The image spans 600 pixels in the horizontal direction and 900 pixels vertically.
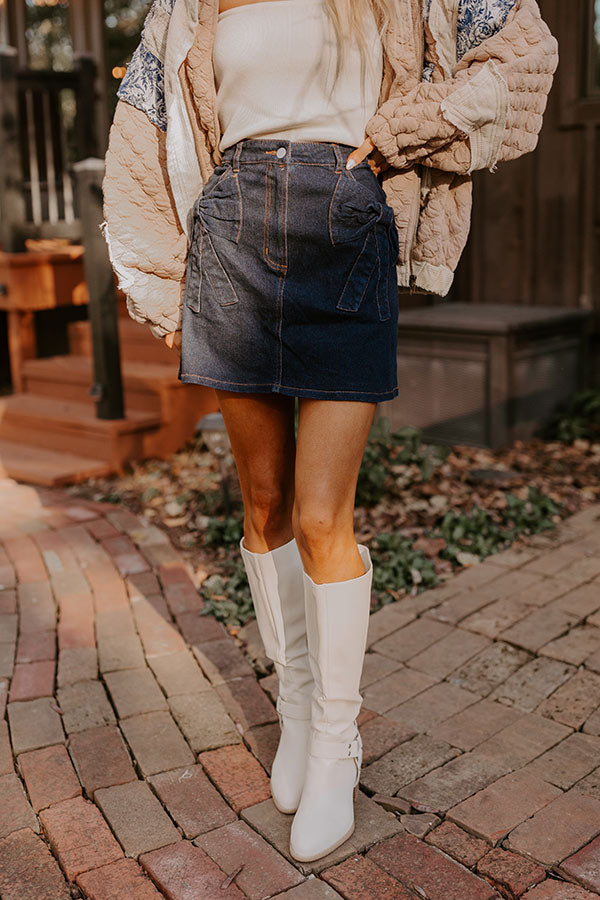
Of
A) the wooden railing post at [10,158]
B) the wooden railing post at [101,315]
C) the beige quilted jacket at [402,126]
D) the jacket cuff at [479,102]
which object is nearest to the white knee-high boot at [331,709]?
the beige quilted jacket at [402,126]

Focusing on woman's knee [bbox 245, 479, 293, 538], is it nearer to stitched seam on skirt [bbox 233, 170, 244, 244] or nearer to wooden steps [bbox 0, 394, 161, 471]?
stitched seam on skirt [bbox 233, 170, 244, 244]

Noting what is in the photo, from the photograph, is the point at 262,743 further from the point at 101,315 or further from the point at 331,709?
the point at 101,315

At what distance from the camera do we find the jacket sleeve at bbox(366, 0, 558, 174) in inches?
65.1

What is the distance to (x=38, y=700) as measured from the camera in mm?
2512

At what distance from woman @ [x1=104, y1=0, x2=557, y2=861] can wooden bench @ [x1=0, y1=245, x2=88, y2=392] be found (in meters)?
4.29

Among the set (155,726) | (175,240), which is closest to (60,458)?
(155,726)

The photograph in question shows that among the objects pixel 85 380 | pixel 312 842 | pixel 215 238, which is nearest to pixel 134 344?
pixel 85 380

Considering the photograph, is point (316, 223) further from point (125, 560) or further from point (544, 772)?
point (125, 560)

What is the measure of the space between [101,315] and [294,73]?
338 cm

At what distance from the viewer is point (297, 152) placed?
5.54 ft

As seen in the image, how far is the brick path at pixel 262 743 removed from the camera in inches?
71.6

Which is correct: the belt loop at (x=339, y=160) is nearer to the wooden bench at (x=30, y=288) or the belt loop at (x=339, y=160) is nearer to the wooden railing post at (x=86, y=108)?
the wooden railing post at (x=86, y=108)

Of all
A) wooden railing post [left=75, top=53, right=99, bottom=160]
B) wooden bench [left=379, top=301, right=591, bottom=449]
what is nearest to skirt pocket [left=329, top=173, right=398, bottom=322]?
wooden bench [left=379, top=301, right=591, bottom=449]

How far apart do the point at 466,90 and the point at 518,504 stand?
98.5 inches
